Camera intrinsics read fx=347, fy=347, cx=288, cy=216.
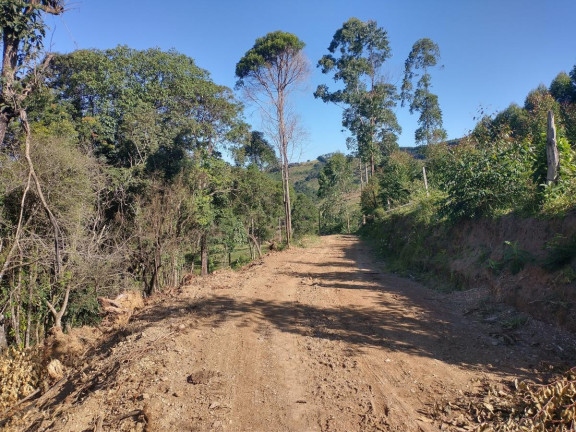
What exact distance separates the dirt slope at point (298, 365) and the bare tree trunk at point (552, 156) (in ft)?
8.47

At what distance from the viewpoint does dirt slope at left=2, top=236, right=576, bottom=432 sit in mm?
3186

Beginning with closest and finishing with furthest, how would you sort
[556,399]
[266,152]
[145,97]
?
[556,399], [145,97], [266,152]

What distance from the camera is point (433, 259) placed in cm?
854

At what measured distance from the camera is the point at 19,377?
6312mm

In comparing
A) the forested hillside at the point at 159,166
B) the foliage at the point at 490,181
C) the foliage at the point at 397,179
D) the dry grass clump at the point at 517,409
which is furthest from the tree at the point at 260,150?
the dry grass clump at the point at 517,409

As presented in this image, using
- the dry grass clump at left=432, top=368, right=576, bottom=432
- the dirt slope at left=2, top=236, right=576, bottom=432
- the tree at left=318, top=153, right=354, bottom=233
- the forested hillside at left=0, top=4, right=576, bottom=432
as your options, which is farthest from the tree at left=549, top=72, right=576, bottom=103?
the dry grass clump at left=432, top=368, right=576, bottom=432

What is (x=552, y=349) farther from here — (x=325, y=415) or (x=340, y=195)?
(x=340, y=195)

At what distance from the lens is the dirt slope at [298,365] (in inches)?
125

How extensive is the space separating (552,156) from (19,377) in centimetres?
1051

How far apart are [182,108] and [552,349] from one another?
1562 centimetres

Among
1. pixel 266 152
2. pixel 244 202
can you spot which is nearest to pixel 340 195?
pixel 266 152

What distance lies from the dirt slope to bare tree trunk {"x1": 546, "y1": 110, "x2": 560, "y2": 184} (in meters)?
2.58

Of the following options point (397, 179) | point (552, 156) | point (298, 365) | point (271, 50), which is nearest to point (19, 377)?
point (298, 365)

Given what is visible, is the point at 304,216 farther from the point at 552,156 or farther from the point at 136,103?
the point at 552,156
